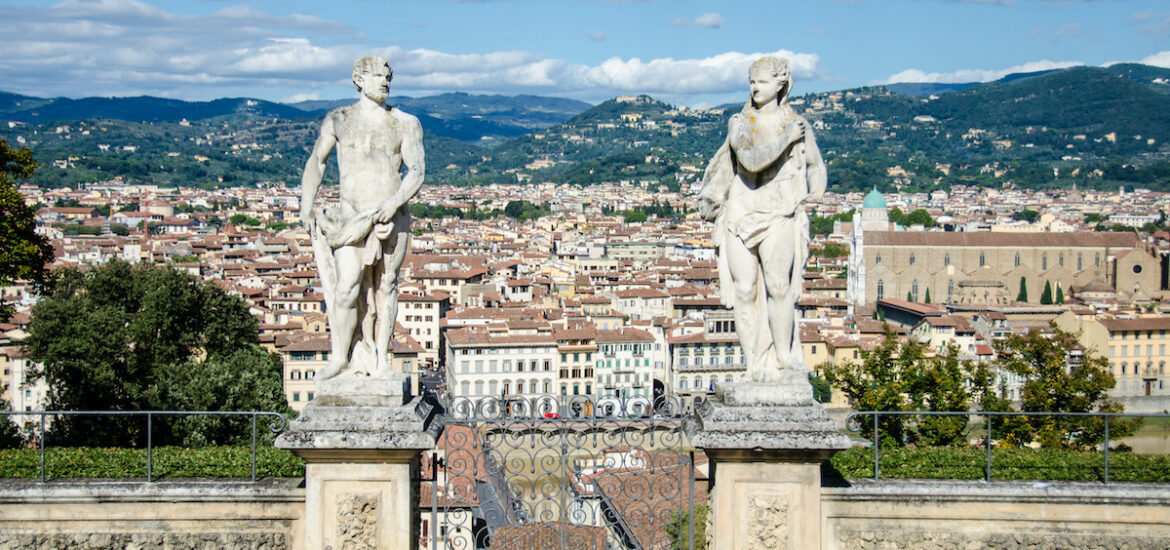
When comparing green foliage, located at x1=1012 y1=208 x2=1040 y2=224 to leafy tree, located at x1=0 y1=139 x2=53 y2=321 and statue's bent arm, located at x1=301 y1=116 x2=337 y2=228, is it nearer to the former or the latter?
leafy tree, located at x1=0 y1=139 x2=53 y2=321

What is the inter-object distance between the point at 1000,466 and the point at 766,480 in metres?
2.41

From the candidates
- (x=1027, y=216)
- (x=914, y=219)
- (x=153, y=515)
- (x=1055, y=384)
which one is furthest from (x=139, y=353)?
(x=1027, y=216)

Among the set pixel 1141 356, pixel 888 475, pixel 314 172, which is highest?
pixel 314 172

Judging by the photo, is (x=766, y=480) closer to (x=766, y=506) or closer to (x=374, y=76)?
(x=766, y=506)

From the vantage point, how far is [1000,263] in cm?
9131

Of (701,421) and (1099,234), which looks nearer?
(701,421)

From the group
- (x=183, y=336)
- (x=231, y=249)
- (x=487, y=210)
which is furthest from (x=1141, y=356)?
(x=487, y=210)

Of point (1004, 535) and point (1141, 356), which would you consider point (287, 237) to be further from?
point (1004, 535)

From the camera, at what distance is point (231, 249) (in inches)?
4114

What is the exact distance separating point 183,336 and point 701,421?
2495 centimetres

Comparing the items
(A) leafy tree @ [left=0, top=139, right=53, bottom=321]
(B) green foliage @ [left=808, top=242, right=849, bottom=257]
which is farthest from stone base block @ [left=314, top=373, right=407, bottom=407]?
(B) green foliage @ [left=808, top=242, right=849, bottom=257]

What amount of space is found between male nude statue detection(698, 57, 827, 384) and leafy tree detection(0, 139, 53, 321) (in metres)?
12.7

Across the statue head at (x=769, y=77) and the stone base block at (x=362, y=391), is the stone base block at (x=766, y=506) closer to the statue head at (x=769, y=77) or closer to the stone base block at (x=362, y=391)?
the stone base block at (x=362, y=391)

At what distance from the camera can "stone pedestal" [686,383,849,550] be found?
514cm
